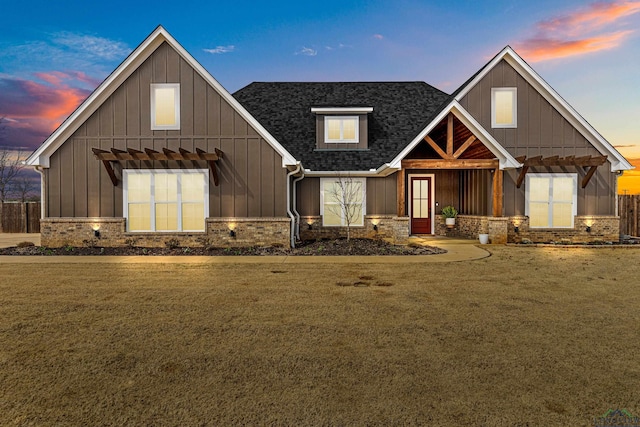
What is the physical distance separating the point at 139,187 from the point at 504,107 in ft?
49.4

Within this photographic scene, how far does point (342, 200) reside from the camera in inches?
591

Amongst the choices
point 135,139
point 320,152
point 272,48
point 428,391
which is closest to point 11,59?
point 272,48

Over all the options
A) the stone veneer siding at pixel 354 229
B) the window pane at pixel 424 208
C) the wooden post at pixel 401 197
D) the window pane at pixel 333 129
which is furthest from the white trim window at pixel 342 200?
the window pane at pixel 424 208

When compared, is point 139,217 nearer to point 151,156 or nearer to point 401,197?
point 151,156

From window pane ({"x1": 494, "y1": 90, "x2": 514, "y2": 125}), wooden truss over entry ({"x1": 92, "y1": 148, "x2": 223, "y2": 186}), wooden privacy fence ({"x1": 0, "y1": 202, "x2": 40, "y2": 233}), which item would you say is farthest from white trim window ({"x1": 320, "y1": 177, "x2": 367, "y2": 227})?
wooden privacy fence ({"x1": 0, "y1": 202, "x2": 40, "y2": 233})

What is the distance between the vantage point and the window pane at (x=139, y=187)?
42.0 feet

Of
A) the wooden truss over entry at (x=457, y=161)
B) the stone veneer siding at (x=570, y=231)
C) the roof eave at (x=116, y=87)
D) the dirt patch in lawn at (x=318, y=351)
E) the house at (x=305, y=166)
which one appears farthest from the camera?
the stone veneer siding at (x=570, y=231)

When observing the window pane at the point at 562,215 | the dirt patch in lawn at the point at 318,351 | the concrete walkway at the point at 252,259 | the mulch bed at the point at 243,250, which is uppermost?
the window pane at the point at 562,215

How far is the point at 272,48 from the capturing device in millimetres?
23219

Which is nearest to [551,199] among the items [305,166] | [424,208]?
[424,208]

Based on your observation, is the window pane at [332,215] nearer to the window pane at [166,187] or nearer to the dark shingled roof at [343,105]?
the dark shingled roof at [343,105]

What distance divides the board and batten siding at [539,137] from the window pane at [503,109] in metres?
0.30

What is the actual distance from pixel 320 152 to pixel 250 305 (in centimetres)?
1083

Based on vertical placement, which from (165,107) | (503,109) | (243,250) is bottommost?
(243,250)
